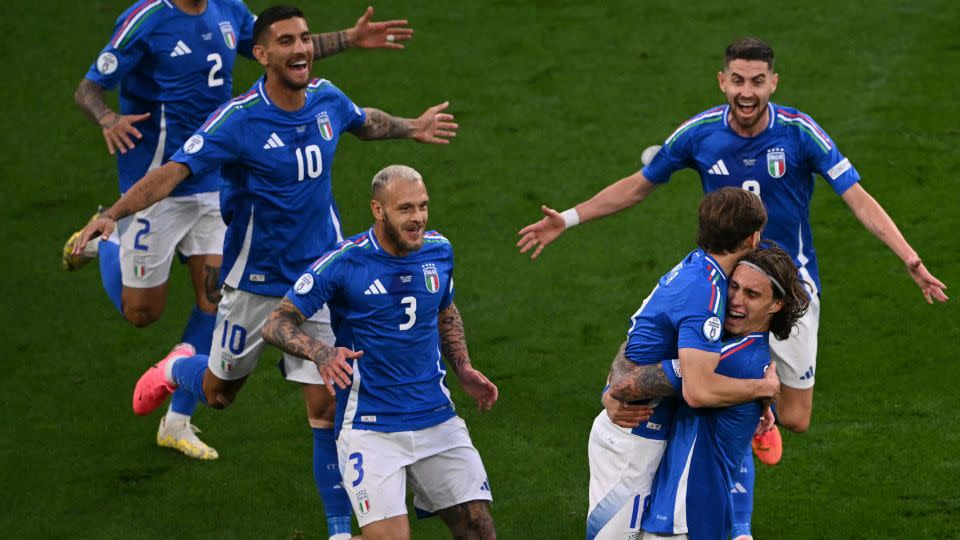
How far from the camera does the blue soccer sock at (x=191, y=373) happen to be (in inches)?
315

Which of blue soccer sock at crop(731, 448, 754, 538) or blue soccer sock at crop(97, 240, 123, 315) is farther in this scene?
blue soccer sock at crop(97, 240, 123, 315)

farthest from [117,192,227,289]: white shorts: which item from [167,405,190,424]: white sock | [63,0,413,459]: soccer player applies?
[167,405,190,424]: white sock

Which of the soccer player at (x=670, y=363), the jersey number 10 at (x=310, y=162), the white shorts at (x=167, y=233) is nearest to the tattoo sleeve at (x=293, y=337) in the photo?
the jersey number 10 at (x=310, y=162)

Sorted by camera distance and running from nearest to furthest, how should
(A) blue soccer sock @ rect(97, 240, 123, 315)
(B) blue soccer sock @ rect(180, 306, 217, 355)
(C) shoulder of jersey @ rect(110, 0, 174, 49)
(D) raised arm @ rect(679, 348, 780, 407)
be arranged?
(D) raised arm @ rect(679, 348, 780, 407), (C) shoulder of jersey @ rect(110, 0, 174, 49), (B) blue soccer sock @ rect(180, 306, 217, 355), (A) blue soccer sock @ rect(97, 240, 123, 315)

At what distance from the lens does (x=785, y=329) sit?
5.79 m

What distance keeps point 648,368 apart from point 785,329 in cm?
55

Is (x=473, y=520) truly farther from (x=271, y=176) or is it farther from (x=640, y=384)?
(x=271, y=176)

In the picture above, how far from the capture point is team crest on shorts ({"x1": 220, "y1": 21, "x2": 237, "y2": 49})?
866 cm

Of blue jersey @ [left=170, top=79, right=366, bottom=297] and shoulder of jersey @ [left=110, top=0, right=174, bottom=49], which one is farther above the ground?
shoulder of jersey @ [left=110, top=0, right=174, bottom=49]

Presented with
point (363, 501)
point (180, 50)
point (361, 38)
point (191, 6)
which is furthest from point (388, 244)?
point (191, 6)

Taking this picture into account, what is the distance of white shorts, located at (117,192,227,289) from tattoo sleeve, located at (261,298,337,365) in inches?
95.1

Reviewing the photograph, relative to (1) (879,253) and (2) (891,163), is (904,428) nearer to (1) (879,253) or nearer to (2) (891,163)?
(1) (879,253)

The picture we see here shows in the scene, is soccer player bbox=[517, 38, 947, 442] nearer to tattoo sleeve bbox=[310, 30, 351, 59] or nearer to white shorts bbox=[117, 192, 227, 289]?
tattoo sleeve bbox=[310, 30, 351, 59]

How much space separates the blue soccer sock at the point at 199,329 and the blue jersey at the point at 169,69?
0.72 metres
